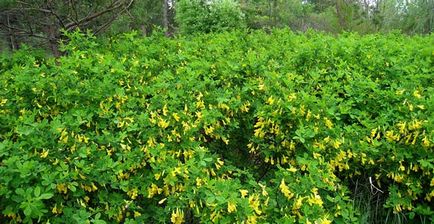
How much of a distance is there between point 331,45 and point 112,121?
2.67m

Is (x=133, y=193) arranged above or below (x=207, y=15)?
below

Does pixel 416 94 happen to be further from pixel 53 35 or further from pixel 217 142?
pixel 53 35

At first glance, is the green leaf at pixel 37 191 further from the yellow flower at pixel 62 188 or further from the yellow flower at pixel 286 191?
the yellow flower at pixel 286 191

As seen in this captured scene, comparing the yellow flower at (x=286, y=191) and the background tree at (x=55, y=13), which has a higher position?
the background tree at (x=55, y=13)

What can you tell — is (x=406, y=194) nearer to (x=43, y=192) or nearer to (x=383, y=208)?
(x=383, y=208)

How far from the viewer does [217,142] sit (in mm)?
3248

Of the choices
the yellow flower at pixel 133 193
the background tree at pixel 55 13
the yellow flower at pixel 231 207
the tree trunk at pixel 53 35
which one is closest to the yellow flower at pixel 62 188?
the yellow flower at pixel 133 193

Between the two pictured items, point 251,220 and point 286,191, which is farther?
point 286,191

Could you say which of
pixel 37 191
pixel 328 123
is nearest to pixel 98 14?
pixel 328 123

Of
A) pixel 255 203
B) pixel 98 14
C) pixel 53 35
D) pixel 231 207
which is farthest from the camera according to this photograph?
pixel 53 35

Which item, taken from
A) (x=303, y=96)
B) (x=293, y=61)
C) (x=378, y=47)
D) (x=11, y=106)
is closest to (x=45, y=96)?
(x=11, y=106)

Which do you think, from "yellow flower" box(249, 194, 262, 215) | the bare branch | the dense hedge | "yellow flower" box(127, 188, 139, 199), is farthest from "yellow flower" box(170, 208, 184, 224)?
the bare branch

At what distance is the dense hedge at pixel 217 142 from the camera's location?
221cm

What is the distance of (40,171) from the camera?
80.8 inches
